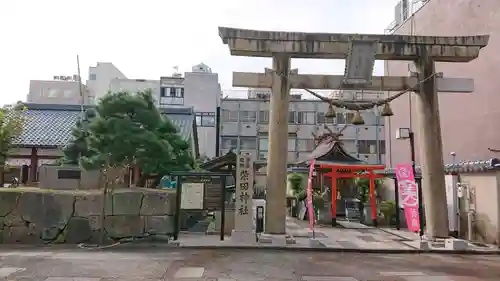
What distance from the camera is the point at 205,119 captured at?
48094 millimetres

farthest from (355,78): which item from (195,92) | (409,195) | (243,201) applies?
(195,92)

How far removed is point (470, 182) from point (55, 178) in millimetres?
15979

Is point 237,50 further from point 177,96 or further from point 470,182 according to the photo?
point 177,96

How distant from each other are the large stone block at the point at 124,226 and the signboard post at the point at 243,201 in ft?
10.9

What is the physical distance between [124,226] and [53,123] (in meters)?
14.2

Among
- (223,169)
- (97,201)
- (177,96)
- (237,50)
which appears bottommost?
(97,201)

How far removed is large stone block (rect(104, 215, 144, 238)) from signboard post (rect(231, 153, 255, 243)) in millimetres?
3329

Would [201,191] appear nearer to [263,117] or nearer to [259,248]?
[259,248]

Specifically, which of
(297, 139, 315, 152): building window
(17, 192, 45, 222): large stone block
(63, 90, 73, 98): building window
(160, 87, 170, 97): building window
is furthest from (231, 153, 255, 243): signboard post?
(63, 90, 73, 98): building window

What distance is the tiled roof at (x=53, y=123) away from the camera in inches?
927

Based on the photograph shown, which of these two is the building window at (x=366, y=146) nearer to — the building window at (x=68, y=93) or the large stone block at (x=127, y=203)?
the building window at (x=68, y=93)

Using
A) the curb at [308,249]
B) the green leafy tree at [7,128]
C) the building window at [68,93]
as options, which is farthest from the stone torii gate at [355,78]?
the building window at [68,93]

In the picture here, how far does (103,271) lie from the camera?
9.52 metres

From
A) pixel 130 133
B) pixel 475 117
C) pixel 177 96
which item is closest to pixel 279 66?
pixel 130 133
